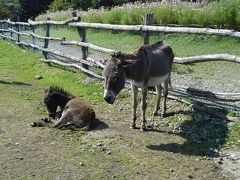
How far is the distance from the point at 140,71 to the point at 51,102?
6.06 ft

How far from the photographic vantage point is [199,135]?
267 inches

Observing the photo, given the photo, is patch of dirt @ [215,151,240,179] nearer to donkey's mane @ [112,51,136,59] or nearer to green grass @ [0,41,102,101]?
donkey's mane @ [112,51,136,59]

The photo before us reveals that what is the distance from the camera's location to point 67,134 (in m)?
6.84

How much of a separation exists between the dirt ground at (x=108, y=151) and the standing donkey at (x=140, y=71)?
485 mm

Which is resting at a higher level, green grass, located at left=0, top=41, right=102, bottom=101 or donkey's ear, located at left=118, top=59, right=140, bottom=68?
donkey's ear, located at left=118, top=59, right=140, bottom=68

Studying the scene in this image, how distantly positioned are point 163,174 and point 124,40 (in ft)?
36.8

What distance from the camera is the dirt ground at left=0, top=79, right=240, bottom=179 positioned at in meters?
5.36

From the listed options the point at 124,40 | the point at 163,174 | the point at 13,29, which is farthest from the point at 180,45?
the point at 13,29

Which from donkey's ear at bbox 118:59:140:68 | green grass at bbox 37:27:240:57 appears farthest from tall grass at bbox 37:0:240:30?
donkey's ear at bbox 118:59:140:68

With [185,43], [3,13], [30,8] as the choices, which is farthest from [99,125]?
[30,8]

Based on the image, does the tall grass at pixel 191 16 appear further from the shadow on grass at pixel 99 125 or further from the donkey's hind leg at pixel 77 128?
the donkey's hind leg at pixel 77 128

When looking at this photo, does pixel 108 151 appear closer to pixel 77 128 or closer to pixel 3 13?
pixel 77 128

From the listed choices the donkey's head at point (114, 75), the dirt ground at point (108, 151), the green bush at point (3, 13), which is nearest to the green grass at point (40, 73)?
the dirt ground at point (108, 151)

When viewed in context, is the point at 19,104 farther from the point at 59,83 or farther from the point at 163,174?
the point at 163,174
